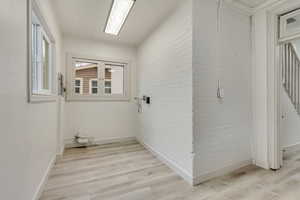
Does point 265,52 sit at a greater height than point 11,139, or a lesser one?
greater

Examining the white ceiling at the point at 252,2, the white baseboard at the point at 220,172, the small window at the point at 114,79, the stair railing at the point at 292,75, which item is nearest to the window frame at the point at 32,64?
the small window at the point at 114,79

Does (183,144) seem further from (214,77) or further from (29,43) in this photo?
(29,43)

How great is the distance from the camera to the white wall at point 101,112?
3447mm

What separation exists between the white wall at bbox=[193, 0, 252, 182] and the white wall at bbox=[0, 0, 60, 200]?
1818mm

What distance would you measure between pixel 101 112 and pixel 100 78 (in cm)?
87

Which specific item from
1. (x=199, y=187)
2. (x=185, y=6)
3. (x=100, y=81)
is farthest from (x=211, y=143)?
(x=100, y=81)

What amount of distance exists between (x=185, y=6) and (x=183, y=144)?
77.4 inches

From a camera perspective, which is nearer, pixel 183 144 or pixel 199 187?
pixel 199 187

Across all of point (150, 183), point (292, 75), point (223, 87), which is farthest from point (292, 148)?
point (150, 183)

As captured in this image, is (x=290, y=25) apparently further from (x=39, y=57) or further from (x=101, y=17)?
(x=39, y=57)

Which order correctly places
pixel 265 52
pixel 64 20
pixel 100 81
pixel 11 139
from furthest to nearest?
1. pixel 100 81
2. pixel 64 20
3. pixel 265 52
4. pixel 11 139

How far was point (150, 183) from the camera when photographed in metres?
1.99

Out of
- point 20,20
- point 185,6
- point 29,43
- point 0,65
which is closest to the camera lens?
point 0,65

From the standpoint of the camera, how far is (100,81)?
3.75m
